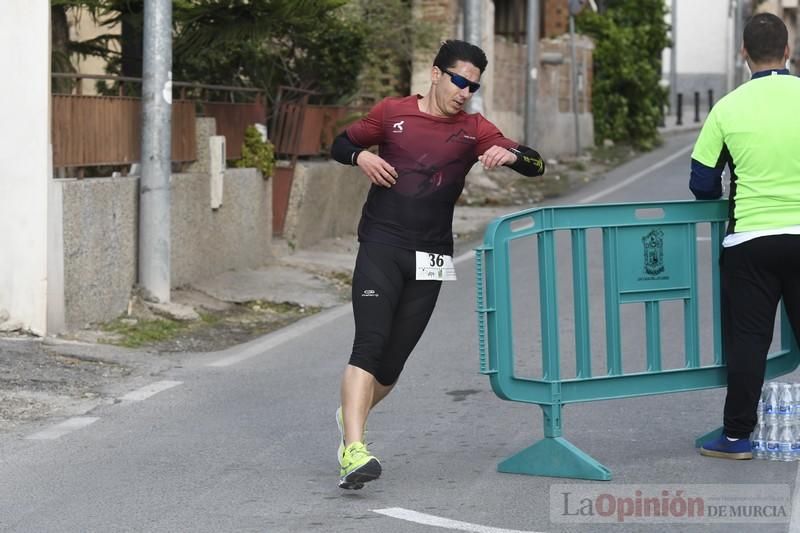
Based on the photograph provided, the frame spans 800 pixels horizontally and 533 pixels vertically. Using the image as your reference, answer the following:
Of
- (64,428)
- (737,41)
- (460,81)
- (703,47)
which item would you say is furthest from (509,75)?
(703,47)

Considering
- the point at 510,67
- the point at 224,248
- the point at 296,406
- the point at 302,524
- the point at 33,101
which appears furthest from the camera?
the point at 510,67

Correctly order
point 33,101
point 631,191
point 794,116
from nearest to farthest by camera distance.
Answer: point 794,116, point 33,101, point 631,191

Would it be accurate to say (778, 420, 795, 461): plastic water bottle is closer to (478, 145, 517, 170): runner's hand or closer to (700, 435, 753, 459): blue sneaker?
(700, 435, 753, 459): blue sneaker

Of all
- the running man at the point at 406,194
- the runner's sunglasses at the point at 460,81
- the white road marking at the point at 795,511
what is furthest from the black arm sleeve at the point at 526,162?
the white road marking at the point at 795,511

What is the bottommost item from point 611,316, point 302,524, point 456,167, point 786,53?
point 302,524

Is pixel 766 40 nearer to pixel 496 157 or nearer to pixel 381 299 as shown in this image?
pixel 496 157

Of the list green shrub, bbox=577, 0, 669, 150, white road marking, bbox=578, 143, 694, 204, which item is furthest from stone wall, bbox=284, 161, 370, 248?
green shrub, bbox=577, 0, 669, 150

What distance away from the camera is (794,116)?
6.52m

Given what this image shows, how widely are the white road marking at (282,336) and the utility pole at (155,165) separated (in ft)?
3.78

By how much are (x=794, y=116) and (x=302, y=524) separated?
8.74 feet

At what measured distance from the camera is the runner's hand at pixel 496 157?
636 cm

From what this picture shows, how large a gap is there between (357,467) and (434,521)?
1.66 ft

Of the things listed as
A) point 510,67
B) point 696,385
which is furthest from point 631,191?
point 696,385

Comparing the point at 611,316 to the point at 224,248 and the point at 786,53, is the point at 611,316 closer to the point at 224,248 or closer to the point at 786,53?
the point at 786,53
